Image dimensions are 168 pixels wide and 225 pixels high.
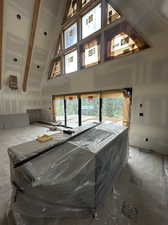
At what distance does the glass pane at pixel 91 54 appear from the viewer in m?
4.27

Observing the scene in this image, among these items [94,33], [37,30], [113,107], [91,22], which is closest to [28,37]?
[37,30]

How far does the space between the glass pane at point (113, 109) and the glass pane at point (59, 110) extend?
2960 mm

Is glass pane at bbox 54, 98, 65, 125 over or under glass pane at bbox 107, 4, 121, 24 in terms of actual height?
under

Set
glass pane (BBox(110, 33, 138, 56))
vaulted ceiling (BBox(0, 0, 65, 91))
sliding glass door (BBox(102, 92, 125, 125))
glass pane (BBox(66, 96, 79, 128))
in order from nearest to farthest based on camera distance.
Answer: glass pane (BBox(110, 33, 138, 56)), sliding glass door (BBox(102, 92, 125, 125)), vaulted ceiling (BBox(0, 0, 65, 91)), glass pane (BBox(66, 96, 79, 128))

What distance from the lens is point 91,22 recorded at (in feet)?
14.4

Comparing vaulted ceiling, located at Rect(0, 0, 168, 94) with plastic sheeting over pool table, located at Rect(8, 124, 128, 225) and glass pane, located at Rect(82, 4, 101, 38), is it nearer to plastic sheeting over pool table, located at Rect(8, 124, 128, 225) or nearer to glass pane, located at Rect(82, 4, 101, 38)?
glass pane, located at Rect(82, 4, 101, 38)

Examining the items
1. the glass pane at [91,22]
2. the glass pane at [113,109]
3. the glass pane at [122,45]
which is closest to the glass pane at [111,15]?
the glass pane at [91,22]

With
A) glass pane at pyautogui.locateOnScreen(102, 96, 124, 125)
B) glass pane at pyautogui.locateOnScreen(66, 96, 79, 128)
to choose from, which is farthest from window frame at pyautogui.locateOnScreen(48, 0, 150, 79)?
glass pane at pyautogui.locateOnScreen(102, 96, 124, 125)

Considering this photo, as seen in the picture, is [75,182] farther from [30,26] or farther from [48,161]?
[30,26]

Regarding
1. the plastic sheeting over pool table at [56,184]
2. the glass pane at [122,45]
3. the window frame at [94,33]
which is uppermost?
the window frame at [94,33]

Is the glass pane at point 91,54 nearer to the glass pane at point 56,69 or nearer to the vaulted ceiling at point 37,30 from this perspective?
the vaulted ceiling at point 37,30

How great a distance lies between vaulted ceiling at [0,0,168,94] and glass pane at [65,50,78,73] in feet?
4.95

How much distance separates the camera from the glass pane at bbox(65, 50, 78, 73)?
5207 mm

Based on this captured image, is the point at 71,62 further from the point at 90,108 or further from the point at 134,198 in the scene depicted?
the point at 134,198
